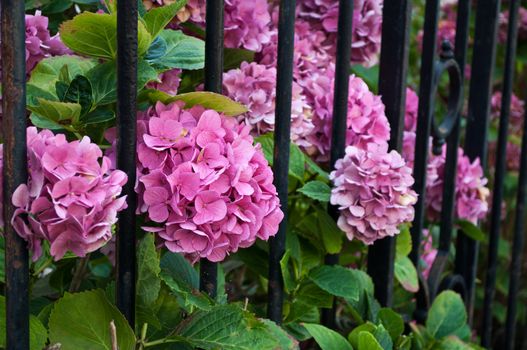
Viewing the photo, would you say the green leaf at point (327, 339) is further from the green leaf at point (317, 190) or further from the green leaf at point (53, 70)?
the green leaf at point (53, 70)

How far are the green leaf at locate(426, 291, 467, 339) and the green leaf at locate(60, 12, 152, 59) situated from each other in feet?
2.85

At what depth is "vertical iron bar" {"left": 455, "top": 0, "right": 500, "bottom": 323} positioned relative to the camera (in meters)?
1.96

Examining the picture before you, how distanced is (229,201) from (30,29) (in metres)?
0.40

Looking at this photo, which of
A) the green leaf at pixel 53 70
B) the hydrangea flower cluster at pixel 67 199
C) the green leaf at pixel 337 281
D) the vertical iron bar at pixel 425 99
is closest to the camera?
the hydrangea flower cluster at pixel 67 199

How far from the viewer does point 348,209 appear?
1439mm

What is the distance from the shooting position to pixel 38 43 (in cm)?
122

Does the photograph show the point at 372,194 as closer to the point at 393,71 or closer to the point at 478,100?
the point at 393,71

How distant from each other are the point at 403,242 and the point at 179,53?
2.29ft

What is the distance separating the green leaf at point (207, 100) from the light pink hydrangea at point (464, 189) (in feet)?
2.92

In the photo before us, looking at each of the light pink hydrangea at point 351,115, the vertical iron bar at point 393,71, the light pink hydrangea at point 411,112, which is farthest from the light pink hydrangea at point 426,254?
the light pink hydrangea at point 351,115

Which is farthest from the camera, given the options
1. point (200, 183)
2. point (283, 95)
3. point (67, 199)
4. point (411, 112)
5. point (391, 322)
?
point (411, 112)

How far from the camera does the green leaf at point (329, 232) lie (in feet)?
4.83

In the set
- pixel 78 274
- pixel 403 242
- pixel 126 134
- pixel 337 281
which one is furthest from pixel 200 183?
pixel 403 242

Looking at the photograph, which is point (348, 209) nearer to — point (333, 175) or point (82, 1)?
point (333, 175)
